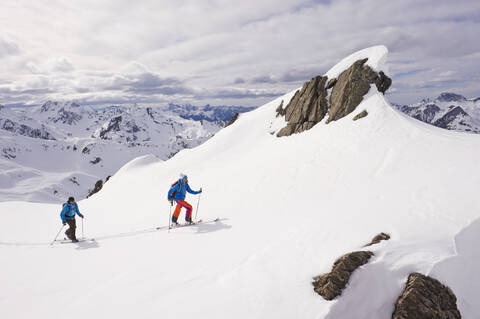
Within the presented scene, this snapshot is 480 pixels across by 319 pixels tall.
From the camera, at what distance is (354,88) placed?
28172mm

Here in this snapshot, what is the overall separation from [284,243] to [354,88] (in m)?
24.4

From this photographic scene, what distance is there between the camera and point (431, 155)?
15734 millimetres

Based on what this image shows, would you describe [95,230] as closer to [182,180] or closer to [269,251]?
[182,180]

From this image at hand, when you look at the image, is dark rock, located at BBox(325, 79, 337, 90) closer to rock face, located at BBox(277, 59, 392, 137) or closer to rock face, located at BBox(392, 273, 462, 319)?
rock face, located at BBox(277, 59, 392, 137)

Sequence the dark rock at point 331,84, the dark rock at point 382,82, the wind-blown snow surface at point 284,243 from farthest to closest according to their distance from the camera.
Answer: the dark rock at point 331,84, the dark rock at point 382,82, the wind-blown snow surface at point 284,243

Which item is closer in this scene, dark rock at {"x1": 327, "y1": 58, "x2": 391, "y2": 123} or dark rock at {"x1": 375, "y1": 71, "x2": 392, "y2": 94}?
dark rock at {"x1": 327, "y1": 58, "x2": 391, "y2": 123}

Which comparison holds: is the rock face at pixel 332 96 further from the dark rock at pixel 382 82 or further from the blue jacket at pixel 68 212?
the blue jacket at pixel 68 212

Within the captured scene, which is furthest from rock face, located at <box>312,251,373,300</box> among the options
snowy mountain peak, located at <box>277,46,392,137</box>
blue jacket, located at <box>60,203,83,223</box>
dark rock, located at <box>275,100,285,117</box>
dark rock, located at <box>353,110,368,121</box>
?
dark rock, located at <box>275,100,285,117</box>

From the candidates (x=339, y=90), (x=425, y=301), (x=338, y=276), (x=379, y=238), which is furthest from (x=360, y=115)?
(x=338, y=276)

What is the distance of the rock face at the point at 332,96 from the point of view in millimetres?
27777

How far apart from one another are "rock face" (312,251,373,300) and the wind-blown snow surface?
0.64 feet

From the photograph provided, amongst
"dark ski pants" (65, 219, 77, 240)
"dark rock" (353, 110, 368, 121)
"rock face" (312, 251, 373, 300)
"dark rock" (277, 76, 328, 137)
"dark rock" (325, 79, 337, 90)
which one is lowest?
"dark ski pants" (65, 219, 77, 240)

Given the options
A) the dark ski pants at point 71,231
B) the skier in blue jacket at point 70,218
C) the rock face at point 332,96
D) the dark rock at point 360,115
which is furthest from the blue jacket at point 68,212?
the rock face at point 332,96

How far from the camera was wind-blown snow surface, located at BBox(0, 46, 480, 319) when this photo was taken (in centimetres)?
669
